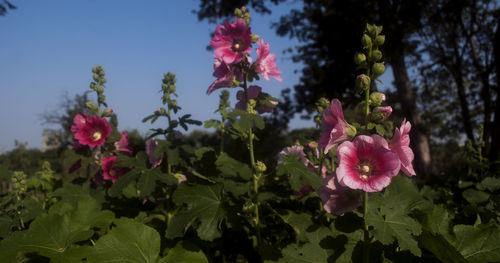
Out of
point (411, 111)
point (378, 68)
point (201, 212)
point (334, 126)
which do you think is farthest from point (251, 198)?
point (411, 111)

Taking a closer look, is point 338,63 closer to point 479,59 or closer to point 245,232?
point 479,59

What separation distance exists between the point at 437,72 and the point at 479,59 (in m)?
2.59

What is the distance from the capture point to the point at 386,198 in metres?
1.49

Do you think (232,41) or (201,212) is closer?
(201,212)

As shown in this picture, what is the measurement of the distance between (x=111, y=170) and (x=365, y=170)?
193cm

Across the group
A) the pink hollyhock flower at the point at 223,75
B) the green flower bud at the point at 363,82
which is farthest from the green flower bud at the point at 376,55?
the pink hollyhock flower at the point at 223,75

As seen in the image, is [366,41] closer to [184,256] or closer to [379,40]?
[379,40]

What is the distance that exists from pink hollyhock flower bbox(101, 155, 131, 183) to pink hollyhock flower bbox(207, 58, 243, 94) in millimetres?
1043

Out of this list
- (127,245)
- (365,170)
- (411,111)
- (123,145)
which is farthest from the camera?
(411,111)

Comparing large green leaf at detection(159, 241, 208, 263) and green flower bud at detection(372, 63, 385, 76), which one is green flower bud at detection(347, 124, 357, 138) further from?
large green leaf at detection(159, 241, 208, 263)

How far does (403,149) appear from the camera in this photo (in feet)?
4.53

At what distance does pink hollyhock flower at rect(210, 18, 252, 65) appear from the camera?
193 centimetres

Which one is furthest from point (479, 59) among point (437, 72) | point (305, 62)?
point (305, 62)

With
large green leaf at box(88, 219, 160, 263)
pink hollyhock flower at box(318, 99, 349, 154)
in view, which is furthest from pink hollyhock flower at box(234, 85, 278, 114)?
large green leaf at box(88, 219, 160, 263)
